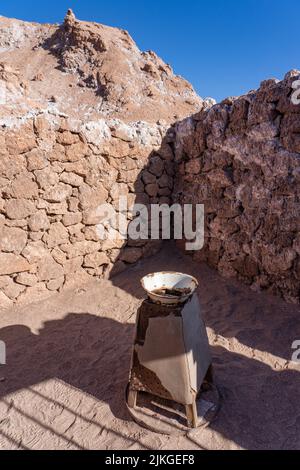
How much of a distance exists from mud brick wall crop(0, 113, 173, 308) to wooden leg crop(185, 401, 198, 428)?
2647 millimetres

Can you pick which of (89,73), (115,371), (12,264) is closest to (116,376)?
(115,371)

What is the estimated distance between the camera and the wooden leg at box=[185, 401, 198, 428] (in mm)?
2253

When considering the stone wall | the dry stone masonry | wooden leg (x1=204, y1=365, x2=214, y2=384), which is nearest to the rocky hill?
the dry stone masonry

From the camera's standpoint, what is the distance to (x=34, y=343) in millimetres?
3428

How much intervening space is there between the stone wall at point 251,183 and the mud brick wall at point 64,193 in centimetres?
92

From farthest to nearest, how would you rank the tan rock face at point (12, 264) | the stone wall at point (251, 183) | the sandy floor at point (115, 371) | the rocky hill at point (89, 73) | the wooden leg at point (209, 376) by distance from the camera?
the rocky hill at point (89, 73), the tan rock face at point (12, 264), the stone wall at point (251, 183), the wooden leg at point (209, 376), the sandy floor at point (115, 371)

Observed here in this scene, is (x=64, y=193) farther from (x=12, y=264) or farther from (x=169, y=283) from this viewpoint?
(x=169, y=283)

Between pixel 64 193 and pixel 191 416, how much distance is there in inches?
123

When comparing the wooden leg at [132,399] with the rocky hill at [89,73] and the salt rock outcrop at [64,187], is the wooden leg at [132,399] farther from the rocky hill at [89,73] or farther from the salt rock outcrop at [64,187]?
the rocky hill at [89,73]

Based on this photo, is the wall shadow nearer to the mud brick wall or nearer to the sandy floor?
the sandy floor

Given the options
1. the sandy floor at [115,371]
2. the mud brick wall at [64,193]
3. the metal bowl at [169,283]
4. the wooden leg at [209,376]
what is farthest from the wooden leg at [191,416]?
the mud brick wall at [64,193]

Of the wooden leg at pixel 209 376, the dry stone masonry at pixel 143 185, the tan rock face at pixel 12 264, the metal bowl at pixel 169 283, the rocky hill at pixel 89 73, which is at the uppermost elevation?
the rocky hill at pixel 89 73

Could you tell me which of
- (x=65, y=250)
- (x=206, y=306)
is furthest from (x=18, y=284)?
(x=206, y=306)

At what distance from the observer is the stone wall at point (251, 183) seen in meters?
3.69
